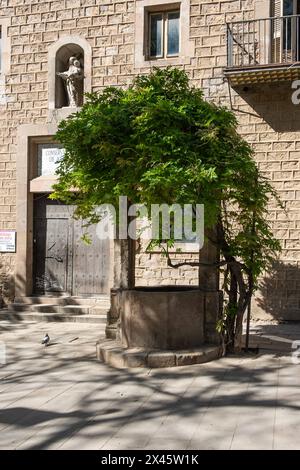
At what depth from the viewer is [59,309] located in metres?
11.2

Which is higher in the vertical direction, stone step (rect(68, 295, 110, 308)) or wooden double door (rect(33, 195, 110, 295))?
wooden double door (rect(33, 195, 110, 295))

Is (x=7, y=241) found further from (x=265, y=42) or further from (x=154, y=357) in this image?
(x=265, y=42)

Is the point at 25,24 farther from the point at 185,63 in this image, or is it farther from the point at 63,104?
the point at 185,63

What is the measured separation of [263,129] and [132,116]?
471cm

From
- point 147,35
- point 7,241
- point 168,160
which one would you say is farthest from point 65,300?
point 168,160

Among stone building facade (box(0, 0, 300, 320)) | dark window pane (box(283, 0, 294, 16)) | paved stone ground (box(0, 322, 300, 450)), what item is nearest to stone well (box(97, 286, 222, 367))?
paved stone ground (box(0, 322, 300, 450))

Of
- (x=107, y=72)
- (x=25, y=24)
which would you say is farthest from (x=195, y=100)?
(x=25, y=24)

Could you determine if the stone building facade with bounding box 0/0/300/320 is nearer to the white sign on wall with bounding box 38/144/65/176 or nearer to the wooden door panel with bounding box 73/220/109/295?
the white sign on wall with bounding box 38/144/65/176

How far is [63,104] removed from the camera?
12.3 metres

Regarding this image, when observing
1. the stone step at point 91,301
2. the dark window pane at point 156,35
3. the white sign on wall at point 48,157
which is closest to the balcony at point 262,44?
the dark window pane at point 156,35

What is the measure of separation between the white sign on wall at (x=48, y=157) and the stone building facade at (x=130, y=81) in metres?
0.12

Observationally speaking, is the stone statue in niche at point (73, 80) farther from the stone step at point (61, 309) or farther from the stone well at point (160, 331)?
the stone well at point (160, 331)

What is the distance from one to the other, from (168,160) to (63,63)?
7190 millimetres

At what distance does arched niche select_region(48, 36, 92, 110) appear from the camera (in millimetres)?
11906
